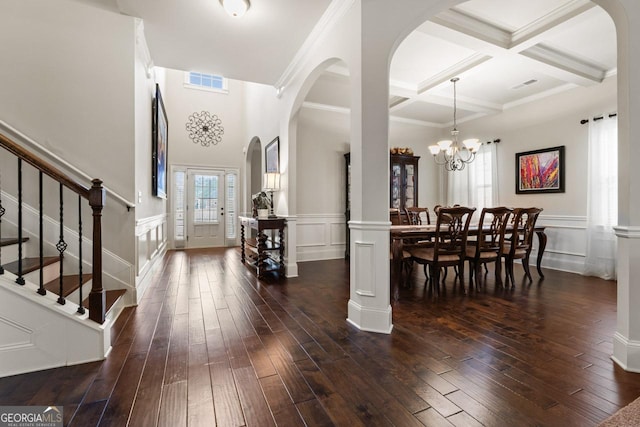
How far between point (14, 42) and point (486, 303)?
497 cm

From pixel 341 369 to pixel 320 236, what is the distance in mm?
3830

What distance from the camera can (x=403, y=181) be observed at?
5738 mm

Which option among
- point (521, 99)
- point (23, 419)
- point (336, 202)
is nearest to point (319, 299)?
point (23, 419)

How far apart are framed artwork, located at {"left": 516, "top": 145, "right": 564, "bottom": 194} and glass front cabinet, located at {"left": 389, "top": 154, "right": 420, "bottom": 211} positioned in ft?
5.83

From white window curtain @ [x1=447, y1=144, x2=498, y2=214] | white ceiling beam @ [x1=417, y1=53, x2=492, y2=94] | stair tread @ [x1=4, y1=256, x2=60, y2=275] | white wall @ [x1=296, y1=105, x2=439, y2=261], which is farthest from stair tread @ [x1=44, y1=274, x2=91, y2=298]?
white window curtain @ [x1=447, y1=144, x2=498, y2=214]

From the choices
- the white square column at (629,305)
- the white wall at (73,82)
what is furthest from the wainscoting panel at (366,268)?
the white wall at (73,82)

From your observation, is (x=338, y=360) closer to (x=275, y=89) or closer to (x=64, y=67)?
(x=64, y=67)

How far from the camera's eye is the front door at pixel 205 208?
23.4 feet

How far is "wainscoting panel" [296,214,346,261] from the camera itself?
17.6 ft

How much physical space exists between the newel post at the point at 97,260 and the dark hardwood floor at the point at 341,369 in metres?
0.30

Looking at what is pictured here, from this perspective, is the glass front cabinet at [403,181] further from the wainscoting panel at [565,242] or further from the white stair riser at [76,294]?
the white stair riser at [76,294]

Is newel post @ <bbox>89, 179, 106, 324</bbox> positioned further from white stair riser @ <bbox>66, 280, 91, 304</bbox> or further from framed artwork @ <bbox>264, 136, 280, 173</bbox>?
framed artwork @ <bbox>264, 136, 280, 173</bbox>

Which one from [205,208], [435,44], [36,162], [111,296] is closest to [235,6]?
[36,162]

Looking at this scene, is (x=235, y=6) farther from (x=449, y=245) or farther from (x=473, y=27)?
(x=449, y=245)
